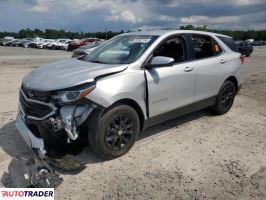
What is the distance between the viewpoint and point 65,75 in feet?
13.5

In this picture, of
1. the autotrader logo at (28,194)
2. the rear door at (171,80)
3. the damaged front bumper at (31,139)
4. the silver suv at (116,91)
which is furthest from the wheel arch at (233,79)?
the autotrader logo at (28,194)

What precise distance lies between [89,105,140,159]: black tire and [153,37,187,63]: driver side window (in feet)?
4.11

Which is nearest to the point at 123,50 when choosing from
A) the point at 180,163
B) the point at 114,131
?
the point at 114,131

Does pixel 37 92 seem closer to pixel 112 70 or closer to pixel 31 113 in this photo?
pixel 31 113

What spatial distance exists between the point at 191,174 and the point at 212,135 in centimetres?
150

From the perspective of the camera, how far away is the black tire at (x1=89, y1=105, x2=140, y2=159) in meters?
3.98

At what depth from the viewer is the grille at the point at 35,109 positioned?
3889mm

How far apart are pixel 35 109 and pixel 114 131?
1083mm

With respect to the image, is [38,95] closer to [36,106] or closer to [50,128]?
[36,106]

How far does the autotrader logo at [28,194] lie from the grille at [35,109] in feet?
3.65

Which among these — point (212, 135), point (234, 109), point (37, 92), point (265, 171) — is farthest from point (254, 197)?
point (234, 109)

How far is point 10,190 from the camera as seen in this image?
3.06 m

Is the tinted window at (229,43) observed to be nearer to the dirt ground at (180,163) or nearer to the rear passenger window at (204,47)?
the rear passenger window at (204,47)

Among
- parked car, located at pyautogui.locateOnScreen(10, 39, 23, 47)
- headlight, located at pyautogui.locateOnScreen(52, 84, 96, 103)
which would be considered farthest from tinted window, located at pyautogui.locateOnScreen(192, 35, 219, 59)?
parked car, located at pyautogui.locateOnScreen(10, 39, 23, 47)
